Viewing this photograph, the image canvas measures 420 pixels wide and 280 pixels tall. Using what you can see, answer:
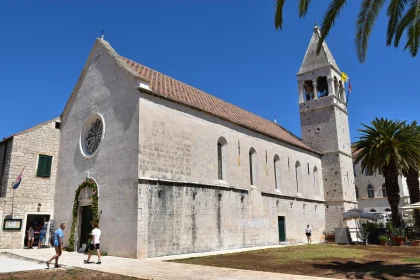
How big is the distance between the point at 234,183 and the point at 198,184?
4002 millimetres

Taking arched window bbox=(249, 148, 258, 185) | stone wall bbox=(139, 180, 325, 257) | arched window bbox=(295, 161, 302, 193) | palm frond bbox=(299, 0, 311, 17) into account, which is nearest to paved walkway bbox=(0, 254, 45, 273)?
stone wall bbox=(139, 180, 325, 257)

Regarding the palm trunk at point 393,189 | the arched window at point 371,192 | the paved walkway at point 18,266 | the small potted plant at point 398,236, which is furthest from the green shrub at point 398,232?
the arched window at point 371,192

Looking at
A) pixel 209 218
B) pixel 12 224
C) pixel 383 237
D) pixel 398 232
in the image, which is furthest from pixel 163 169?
pixel 398 232

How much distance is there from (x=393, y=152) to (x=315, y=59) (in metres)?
15.1

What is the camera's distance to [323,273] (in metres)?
11.3

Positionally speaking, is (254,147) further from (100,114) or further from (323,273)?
(323,273)

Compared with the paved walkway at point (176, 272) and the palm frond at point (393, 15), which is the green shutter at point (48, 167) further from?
the palm frond at point (393, 15)

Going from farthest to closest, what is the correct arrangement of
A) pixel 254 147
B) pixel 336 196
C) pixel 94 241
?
1. pixel 336 196
2. pixel 254 147
3. pixel 94 241

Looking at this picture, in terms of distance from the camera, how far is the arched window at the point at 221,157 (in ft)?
76.5

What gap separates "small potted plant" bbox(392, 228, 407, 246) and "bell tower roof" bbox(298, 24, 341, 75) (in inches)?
727

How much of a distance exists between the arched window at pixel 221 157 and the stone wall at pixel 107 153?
708cm

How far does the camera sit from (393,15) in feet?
34.6

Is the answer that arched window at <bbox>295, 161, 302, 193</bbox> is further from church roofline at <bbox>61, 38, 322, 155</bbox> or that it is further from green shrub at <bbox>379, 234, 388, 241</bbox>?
green shrub at <bbox>379, 234, 388, 241</bbox>

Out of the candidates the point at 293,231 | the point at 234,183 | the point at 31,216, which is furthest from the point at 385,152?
the point at 31,216
